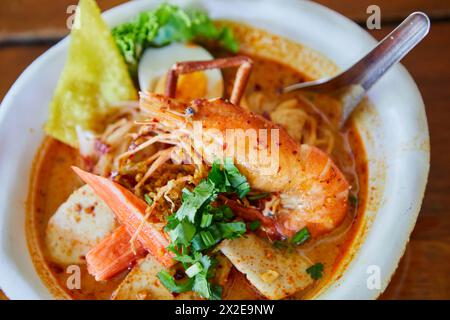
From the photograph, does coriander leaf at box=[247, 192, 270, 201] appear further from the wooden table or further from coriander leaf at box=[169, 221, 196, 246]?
the wooden table

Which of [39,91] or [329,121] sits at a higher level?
[39,91]

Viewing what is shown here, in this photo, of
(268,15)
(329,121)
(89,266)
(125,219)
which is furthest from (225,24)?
(89,266)

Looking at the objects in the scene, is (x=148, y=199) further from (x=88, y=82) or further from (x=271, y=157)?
(x=88, y=82)

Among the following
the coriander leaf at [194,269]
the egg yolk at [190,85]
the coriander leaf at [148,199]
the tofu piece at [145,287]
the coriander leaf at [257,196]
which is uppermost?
the egg yolk at [190,85]

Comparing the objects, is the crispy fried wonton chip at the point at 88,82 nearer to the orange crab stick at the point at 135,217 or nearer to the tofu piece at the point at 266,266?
the orange crab stick at the point at 135,217

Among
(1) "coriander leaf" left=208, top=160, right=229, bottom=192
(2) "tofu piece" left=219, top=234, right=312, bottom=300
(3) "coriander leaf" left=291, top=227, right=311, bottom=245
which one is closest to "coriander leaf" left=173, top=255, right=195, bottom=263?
(2) "tofu piece" left=219, top=234, right=312, bottom=300

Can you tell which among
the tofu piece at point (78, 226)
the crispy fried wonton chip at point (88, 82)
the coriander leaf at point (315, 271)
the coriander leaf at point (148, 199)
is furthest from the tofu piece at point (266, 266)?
the crispy fried wonton chip at point (88, 82)

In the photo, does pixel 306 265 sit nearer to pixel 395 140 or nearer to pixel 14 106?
pixel 395 140
